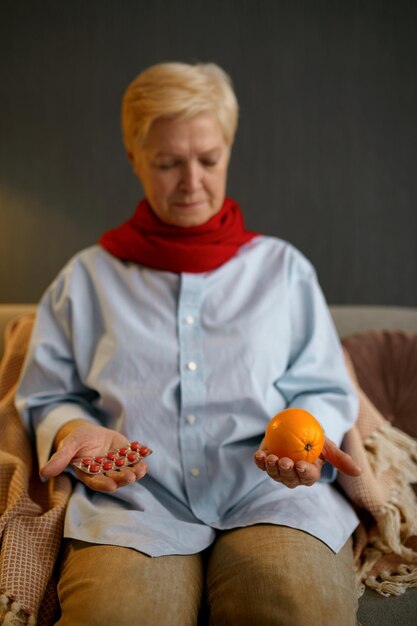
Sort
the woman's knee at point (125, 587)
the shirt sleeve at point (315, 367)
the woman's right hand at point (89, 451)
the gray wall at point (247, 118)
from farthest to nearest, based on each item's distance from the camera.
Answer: the gray wall at point (247, 118), the shirt sleeve at point (315, 367), the woman's right hand at point (89, 451), the woman's knee at point (125, 587)

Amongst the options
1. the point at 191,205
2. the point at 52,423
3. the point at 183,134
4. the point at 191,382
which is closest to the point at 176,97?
the point at 183,134

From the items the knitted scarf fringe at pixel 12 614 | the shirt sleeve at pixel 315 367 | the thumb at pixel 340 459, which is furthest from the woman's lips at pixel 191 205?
the knitted scarf fringe at pixel 12 614

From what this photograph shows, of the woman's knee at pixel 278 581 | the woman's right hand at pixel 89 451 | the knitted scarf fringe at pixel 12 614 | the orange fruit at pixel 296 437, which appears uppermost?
the orange fruit at pixel 296 437

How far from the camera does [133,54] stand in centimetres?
229

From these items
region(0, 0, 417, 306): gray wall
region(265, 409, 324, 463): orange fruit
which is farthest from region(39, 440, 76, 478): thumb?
region(0, 0, 417, 306): gray wall

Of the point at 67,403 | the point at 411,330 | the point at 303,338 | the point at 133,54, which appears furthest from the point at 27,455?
the point at 133,54

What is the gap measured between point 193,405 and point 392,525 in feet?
1.53

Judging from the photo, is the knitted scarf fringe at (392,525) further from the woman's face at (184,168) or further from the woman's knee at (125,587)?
the woman's face at (184,168)

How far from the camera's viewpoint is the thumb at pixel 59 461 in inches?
45.7

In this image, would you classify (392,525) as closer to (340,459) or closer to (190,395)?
(340,459)

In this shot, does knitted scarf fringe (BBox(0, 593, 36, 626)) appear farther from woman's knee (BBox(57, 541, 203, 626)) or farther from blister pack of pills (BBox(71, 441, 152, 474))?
blister pack of pills (BBox(71, 441, 152, 474))

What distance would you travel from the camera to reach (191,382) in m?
1.40

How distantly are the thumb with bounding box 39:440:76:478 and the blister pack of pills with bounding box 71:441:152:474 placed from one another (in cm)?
3

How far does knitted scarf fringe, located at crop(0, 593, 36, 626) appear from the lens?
1.14 m
